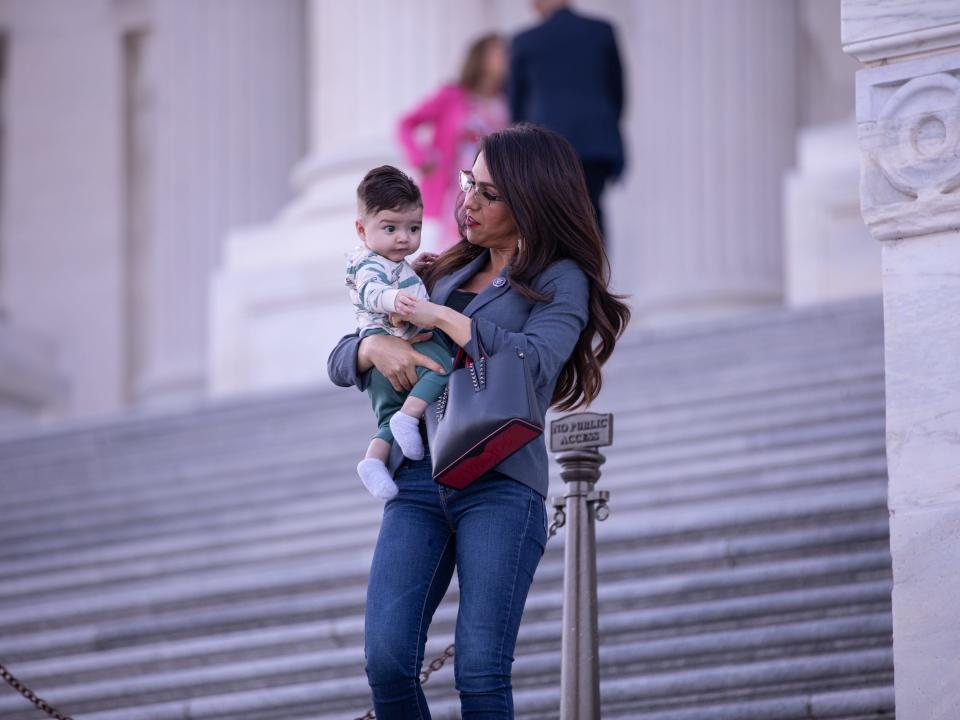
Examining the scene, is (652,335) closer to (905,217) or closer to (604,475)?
(604,475)

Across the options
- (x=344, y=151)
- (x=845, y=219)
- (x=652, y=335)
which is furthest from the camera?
(x=344, y=151)

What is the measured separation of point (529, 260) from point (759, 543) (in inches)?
108

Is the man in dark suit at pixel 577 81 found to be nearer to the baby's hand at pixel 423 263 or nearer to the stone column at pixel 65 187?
the baby's hand at pixel 423 263

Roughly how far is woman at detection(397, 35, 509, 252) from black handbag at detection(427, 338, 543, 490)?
7543 millimetres

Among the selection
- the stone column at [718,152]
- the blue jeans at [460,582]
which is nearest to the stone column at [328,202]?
the stone column at [718,152]

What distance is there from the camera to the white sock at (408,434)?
5371 millimetres

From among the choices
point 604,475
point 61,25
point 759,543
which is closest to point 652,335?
point 604,475

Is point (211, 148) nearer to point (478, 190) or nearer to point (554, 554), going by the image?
point (554, 554)

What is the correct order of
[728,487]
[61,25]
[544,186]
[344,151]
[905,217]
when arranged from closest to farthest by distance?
[544,186] < [905,217] < [728,487] < [344,151] < [61,25]

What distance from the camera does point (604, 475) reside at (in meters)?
9.41

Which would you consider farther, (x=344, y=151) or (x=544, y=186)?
(x=344, y=151)

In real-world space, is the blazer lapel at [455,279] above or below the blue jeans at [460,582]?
above

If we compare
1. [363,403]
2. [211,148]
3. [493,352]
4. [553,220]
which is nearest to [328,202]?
[211,148]

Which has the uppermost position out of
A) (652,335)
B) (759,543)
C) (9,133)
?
(9,133)
